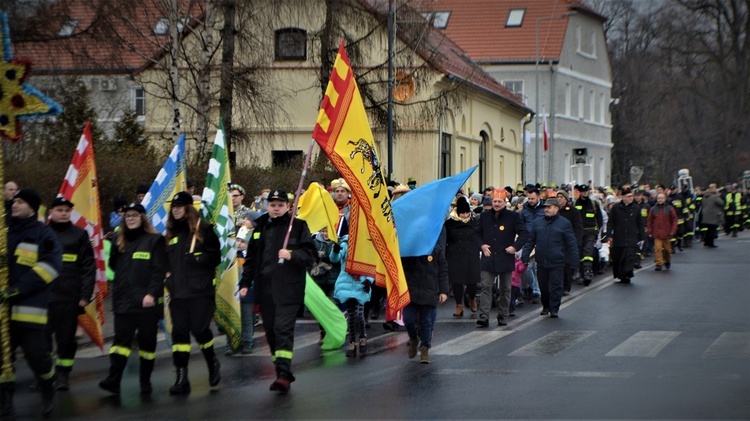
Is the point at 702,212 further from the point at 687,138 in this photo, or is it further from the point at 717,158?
the point at 687,138

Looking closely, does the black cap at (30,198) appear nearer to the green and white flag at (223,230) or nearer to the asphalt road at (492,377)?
the asphalt road at (492,377)

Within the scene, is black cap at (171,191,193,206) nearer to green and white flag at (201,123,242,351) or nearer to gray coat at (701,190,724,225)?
green and white flag at (201,123,242,351)

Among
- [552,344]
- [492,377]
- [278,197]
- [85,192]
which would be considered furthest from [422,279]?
[85,192]

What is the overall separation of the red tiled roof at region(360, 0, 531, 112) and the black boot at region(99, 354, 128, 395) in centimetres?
2249

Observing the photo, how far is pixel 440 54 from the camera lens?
1502 inches

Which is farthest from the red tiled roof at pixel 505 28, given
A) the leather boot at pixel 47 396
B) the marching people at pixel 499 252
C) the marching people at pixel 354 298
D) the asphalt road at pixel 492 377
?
the leather boot at pixel 47 396

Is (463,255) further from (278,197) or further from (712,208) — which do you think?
(712,208)

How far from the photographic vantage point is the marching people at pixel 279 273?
35.9 ft

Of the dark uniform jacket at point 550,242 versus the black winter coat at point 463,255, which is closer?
the dark uniform jacket at point 550,242

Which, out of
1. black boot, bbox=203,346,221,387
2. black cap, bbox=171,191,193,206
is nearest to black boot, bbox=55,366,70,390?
black boot, bbox=203,346,221,387

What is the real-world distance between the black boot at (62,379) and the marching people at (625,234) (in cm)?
1469

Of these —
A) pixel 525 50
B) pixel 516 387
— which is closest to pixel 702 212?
pixel 525 50

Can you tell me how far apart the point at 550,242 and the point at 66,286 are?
834 cm

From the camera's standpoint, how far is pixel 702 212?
125ft
